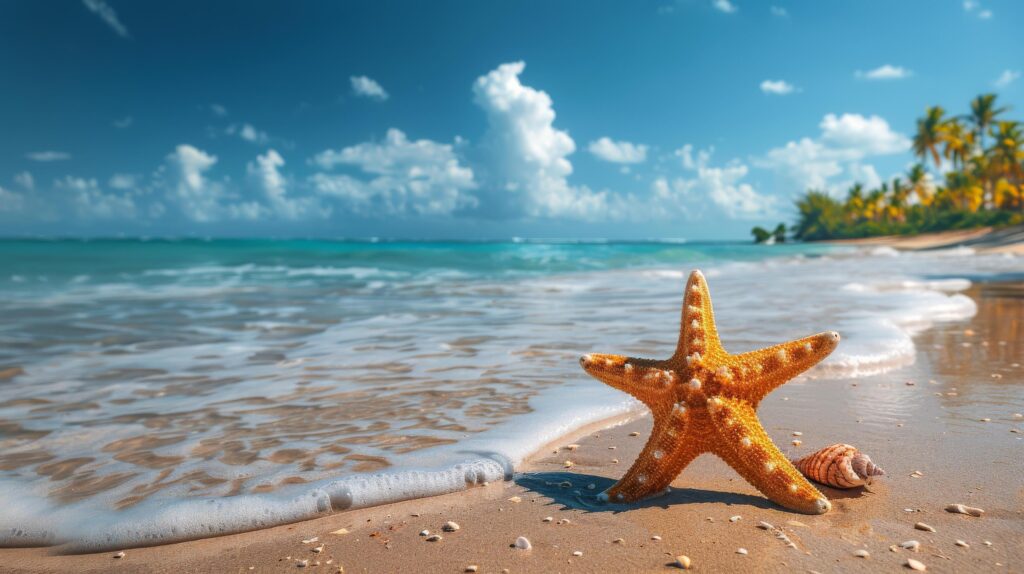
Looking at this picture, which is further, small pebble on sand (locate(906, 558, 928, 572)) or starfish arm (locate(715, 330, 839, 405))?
starfish arm (locate(715, 330, 839, 405))

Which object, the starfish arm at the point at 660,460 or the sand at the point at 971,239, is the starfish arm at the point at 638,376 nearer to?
the starfish arm at the point at 660,460

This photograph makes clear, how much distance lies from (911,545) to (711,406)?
3.22 feet

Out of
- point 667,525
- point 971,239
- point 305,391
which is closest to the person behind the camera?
point 667,525

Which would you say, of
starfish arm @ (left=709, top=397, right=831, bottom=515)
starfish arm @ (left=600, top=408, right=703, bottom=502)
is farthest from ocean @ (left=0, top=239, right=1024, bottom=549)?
starfish arm @ (left=709, top=397, right=831, bottom=515)

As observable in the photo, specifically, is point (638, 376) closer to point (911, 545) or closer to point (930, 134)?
point (911, 545)

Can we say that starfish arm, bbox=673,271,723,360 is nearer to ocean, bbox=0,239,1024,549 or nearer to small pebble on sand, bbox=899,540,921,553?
small pebble on sand, bbox=899,540,921,553

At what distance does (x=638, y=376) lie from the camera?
3.24 m

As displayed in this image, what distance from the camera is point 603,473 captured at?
3.82 metres

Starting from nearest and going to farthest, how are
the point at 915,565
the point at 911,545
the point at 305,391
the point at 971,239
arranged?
the point at 915,565, the point at 911,545, the point at 305,391, the point at 971,239

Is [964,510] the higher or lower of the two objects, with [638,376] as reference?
lower

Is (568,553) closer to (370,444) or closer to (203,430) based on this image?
(370,444)

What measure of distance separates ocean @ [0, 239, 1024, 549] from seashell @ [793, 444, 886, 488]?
1.70m

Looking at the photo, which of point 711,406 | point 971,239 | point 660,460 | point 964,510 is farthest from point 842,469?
point 971,239

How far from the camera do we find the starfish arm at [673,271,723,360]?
3.20 metres
